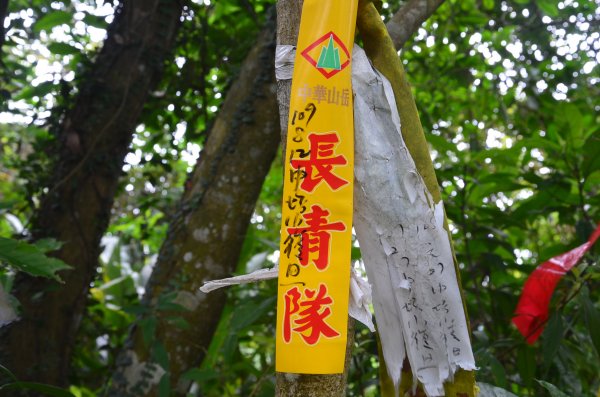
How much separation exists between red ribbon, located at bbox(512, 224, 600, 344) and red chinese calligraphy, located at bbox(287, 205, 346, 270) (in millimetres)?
818

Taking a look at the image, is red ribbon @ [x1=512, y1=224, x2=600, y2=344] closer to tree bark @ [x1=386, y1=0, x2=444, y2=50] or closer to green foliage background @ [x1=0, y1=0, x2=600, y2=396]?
green foliage background @ [x1=0, y1=0, x2=600, y2=396]

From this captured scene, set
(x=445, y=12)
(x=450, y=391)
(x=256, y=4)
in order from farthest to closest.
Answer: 1. (x=445, y=12)
2. (x=256, y=4)
3. (x=450, y=391)

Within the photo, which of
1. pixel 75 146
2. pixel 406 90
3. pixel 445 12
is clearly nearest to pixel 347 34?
pixel 406 90

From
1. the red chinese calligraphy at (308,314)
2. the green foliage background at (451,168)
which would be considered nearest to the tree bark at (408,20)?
the green foliage background at (451,168)

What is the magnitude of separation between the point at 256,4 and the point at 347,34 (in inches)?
69.4

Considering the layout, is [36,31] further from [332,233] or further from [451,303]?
[451,303]

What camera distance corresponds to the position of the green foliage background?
1830mm

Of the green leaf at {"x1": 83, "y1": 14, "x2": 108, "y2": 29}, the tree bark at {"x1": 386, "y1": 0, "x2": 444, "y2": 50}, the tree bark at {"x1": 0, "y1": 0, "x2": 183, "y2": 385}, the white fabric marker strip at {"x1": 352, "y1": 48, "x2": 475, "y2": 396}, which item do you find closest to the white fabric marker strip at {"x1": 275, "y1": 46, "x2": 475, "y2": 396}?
the white fabric marker strip at {"x1": 352, "y1": 48, "x2": 475, "y2": 396}

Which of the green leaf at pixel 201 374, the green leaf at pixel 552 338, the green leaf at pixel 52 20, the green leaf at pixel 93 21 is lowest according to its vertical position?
the green leaf at pixel 201 374

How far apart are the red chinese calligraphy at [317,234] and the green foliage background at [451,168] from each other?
0.53m

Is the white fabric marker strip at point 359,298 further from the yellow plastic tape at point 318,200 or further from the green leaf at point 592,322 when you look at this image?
the green leaf at point 592,322

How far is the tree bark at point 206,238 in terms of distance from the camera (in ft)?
6.11

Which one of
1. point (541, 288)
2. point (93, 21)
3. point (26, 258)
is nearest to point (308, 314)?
point (26, 258)

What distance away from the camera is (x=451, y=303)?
3.40 feet
